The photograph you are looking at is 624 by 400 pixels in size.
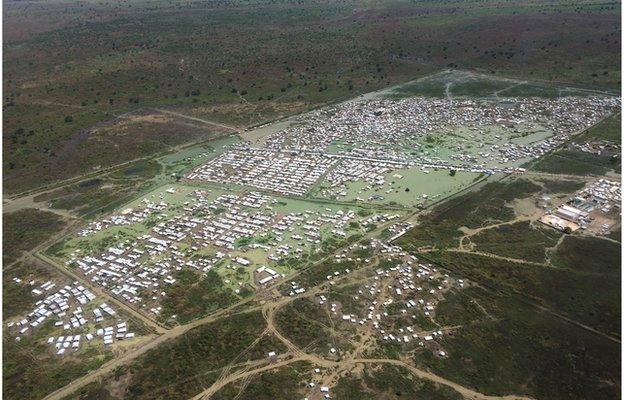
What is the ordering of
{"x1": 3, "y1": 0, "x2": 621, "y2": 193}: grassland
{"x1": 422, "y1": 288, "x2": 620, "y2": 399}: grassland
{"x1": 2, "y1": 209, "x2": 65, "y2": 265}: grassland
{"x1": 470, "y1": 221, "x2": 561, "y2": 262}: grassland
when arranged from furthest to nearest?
{"x1": 3, "y1": 0, "x2": 621, "y2": 193}: grassland, {"x1": 2, "y1": 209, "x2": 65, "y2": 265}: grassland, {"x1": 470, "y1": 221, "x2": 561, "y2": 262}: grassland, {"x1": 422, "y1": 288, "x2": 620, "y2": 399}: grassland

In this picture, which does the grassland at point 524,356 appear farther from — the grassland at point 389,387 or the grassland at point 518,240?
the grassland at point 518,240

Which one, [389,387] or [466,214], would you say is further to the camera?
[466,214]

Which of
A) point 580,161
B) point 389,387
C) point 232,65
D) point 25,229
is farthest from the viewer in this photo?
point 232,65

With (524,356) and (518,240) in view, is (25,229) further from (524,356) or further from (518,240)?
(518,240)

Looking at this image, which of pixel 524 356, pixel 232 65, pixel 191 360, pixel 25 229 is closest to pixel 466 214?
pixel 524 356

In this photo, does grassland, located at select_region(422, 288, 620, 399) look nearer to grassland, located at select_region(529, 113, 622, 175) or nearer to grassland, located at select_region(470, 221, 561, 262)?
grassland, located at select_region(470, 221, 561, 262)

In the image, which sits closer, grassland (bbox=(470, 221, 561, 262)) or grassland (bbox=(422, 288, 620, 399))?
grassland (bbox=(422, 288, 620, 399))

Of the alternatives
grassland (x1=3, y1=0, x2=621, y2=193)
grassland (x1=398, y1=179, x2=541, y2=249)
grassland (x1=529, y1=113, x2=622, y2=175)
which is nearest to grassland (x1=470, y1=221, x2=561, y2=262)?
grassland (x1=398, y1=179, x2=541, y2=249)

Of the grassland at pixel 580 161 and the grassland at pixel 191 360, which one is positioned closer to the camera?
the grassland at pixel 191 360

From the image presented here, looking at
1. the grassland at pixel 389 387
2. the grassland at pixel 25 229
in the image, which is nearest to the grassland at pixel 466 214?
the grassland at pixel 389 387
